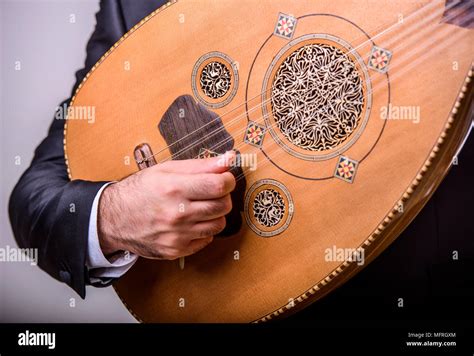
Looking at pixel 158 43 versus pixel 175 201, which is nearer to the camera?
pixel 175 201

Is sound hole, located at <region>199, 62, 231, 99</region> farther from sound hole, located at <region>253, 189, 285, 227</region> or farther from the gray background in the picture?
the gray background

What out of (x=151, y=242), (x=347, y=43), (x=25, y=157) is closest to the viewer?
(x=347, y=43)

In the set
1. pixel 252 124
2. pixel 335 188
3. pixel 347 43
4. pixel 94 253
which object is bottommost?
pixel 94 253

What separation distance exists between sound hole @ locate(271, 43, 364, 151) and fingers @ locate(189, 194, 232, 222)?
19 cm

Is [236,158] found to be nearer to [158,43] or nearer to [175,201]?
[175,201]

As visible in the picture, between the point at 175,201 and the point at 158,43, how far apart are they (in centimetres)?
41

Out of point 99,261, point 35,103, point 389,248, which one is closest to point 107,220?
point 99,261

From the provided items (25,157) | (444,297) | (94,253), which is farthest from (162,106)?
(444,297)

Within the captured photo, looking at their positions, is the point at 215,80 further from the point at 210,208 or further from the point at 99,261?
the point at 99,261

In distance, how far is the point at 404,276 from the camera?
1.17m

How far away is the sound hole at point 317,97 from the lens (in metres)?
1.00

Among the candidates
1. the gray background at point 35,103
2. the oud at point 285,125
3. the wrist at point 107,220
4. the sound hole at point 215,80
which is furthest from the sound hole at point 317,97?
the gray background at point 35,103

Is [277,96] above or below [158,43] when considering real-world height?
below

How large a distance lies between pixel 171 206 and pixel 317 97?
14.8 inches
